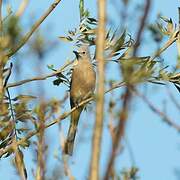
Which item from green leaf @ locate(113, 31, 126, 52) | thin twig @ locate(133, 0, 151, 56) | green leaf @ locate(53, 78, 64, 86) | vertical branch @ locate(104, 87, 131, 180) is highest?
thin twig @ locate(133, 0, 151, 56)

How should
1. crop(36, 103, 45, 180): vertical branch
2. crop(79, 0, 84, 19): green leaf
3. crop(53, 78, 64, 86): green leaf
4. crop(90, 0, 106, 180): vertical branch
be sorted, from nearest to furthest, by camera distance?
crop(90, 0, 106, 180): vertical branch → crop(36, 103, 45, 180): vertical branch → crop(53, 78, 64, 86): green leaf → crop(79, 0, 84, 19): green leaf

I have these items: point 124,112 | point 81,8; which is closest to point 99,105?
point 124,112

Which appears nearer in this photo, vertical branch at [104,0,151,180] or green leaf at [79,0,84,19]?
vertical branch at [104,0,151,180]

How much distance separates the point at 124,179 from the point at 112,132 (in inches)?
22.2

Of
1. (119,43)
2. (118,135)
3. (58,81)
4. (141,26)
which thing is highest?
(141,26)

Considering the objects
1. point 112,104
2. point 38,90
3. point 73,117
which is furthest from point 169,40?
point 38,90

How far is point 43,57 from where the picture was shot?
2.17 m

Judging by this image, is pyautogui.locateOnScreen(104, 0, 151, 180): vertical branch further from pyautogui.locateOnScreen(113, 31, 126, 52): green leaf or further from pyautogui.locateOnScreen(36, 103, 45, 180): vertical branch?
pyautogui.locateOnScreen(113, 31, 126, 52): green leaf

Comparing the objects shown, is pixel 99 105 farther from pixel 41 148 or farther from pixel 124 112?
pixel 41 148

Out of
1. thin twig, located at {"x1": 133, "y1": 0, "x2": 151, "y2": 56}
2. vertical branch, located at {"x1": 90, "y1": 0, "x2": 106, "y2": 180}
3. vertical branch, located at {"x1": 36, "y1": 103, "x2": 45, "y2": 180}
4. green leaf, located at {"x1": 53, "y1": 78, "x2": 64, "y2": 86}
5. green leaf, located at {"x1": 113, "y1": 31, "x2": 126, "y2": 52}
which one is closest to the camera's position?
thin twig, located at {"x1": 133, "y1": 0, "x2": 151, "y2": 56}

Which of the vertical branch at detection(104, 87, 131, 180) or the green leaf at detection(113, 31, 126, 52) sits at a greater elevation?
the vertical branch at detection(104, 87, 131, 180)

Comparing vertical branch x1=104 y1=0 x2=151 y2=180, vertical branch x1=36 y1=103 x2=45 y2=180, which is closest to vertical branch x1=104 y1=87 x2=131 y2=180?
vertical branch x1=104 y1=0 x2=151 y2=180

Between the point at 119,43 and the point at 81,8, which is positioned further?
the point at 81,8

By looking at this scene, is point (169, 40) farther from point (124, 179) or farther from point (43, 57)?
point (43, 57)
